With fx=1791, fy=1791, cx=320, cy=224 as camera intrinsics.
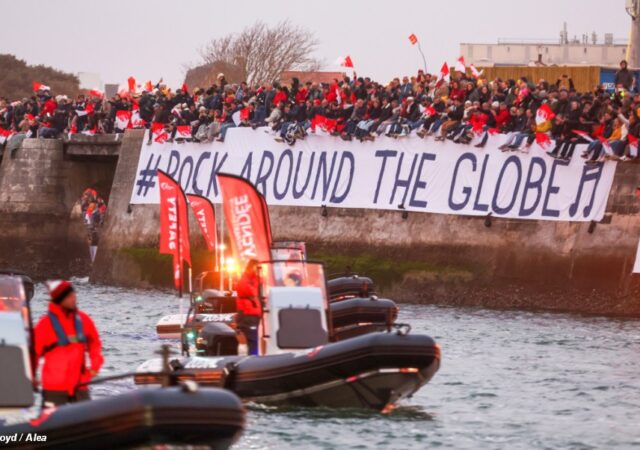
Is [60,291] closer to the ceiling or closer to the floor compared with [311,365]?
closer to the ceiling

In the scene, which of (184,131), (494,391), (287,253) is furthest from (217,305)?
(184,131)

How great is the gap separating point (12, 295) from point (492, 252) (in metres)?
24.1

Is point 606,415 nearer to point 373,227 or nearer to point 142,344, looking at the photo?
point 142,344

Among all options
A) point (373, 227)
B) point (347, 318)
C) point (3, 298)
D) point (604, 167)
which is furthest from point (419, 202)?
point (3, 298)

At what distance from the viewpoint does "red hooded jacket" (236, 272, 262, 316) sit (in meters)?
24.7

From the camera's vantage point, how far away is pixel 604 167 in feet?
131

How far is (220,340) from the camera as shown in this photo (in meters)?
25.5

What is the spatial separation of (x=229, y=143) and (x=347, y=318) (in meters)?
20.0

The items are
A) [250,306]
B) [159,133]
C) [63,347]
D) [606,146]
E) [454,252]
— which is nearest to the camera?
[63,347]

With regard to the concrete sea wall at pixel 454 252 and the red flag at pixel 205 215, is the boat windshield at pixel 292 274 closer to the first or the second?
the red flag at pixel 205 215

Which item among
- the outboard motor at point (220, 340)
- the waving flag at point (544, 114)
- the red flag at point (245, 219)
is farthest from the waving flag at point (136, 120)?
the outboard motor at point (220, 340)

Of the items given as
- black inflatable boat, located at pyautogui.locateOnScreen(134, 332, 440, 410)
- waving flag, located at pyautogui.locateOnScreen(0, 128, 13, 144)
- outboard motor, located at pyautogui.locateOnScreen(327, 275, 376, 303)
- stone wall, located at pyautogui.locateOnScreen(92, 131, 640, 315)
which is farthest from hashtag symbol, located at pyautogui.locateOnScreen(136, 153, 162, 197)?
black inflatable boat, located at pyautogui.locateOnScreen(134, 332, 440, 410)
